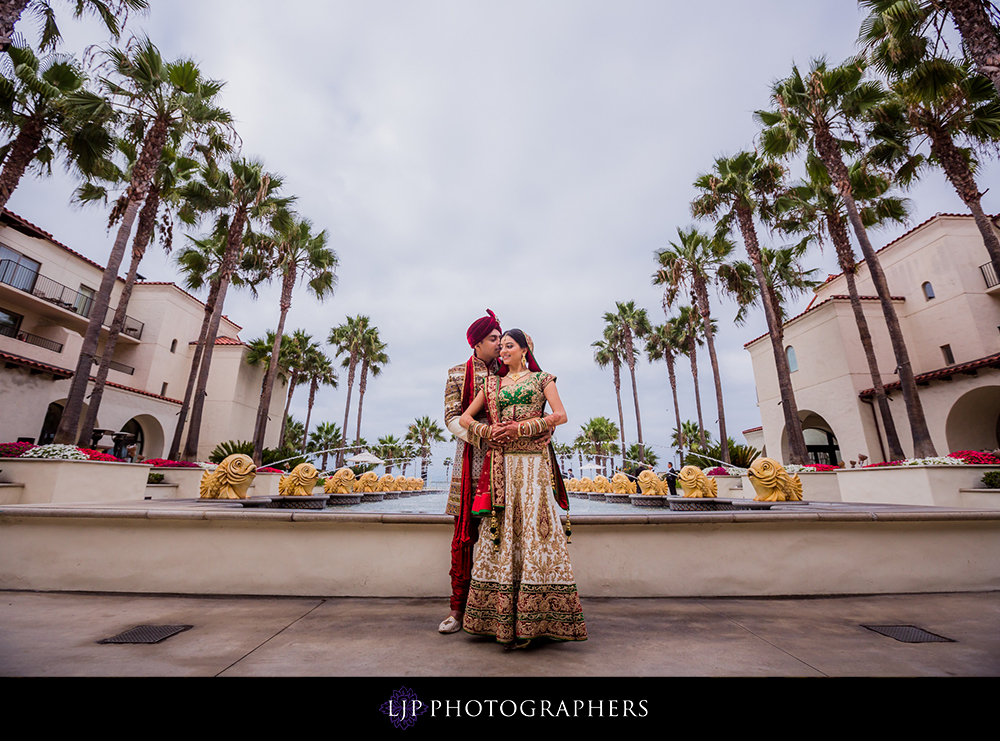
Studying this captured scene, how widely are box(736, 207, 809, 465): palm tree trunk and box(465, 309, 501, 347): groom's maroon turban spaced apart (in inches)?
616

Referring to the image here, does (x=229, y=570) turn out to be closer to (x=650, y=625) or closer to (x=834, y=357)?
(x=650, y=625)

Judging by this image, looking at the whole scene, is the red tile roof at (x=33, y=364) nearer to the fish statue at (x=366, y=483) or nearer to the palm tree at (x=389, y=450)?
the fish statue at (x=366, y=483)

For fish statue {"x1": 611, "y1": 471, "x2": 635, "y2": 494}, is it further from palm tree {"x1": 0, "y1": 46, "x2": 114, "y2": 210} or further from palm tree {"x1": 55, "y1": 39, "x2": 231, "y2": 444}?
palm tree {"x1": 0, "y1": 46, "x2": 114, "y2": 210}

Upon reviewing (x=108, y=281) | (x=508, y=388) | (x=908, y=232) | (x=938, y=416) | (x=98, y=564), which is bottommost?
(x=98, y=564)

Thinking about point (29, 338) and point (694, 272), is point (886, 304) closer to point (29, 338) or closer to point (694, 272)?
point (694, 272)

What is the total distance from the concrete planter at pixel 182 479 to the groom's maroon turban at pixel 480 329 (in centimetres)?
1374

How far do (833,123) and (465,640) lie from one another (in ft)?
62.3

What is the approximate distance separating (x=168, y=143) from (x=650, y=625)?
2065 centimetres

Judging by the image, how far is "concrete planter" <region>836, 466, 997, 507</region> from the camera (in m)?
8.64

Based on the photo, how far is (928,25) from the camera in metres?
8.68

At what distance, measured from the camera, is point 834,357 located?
63.6ft

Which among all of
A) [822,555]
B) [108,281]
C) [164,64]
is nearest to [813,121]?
[822,555]

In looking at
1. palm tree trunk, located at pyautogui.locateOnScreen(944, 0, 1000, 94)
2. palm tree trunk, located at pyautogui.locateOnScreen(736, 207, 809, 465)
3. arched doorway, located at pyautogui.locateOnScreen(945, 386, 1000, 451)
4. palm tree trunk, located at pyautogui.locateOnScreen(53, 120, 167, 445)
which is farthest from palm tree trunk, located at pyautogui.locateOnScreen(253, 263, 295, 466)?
arched doorway, located at pyautogui.locateOnScreen(945, 386, 1000, 451)

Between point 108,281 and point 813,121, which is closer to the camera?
point 108,281
